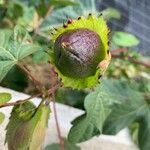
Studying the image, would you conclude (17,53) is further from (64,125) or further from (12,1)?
(12,1)

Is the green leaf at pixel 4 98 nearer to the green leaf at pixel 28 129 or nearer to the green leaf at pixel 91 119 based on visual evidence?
the green leaf at pixel 28 129

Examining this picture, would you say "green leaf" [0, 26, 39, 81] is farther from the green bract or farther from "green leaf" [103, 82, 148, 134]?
"green leaf" [103, 82, 148, 134]

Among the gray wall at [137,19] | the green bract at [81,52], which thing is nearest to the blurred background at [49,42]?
the gray wall at [137,19]

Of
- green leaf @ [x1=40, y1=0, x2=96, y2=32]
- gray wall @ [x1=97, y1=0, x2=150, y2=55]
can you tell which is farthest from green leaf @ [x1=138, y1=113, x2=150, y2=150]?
gray wall @ [x1=97, y1=0, x2=150, y2=55]

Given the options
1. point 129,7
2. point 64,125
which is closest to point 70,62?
point 64,125

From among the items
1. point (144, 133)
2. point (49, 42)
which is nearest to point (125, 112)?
point (144, 133)

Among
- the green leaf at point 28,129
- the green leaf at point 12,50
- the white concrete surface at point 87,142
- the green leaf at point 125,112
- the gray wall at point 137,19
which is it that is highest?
the green leaf at point 12,50
